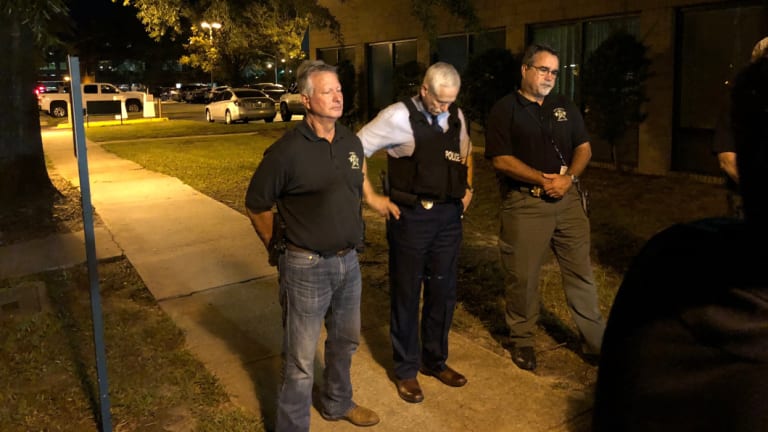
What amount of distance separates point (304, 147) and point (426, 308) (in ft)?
4.57

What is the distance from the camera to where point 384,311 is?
18.7ft

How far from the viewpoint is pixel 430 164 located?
3910mm

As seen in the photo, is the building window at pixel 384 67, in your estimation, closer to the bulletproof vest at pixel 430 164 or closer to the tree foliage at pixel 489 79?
the tree foliage at pixel 489 79

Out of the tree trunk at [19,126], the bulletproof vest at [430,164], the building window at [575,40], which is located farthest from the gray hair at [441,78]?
the building window at [575,40]

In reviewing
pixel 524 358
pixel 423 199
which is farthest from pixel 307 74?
pixel 524 358

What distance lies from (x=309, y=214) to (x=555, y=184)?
1.61 m

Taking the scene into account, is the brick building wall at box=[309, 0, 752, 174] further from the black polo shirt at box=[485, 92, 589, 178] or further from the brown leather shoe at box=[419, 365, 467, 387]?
the brown leather shoe at box=[419, 365, 467, 387]

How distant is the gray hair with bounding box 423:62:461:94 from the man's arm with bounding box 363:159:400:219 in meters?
0.54

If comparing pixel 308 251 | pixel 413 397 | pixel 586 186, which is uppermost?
pixel 308 251

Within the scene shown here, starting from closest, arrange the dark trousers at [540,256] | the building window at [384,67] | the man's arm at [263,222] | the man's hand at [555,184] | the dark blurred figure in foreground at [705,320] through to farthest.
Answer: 1. the dark blurred figure in foreground at [705,320]
2. the man's arm at [263,222]
3. the man's hand at [555,184]
4. the dark trousers at [540,256]
5. the building window at [384,67]

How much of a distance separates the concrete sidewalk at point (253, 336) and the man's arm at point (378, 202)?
1107 millimetres

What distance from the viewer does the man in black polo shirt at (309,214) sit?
327cm

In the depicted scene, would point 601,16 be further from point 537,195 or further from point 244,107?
point 244,107

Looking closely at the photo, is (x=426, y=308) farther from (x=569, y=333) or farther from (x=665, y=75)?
(x=665, y=75)
